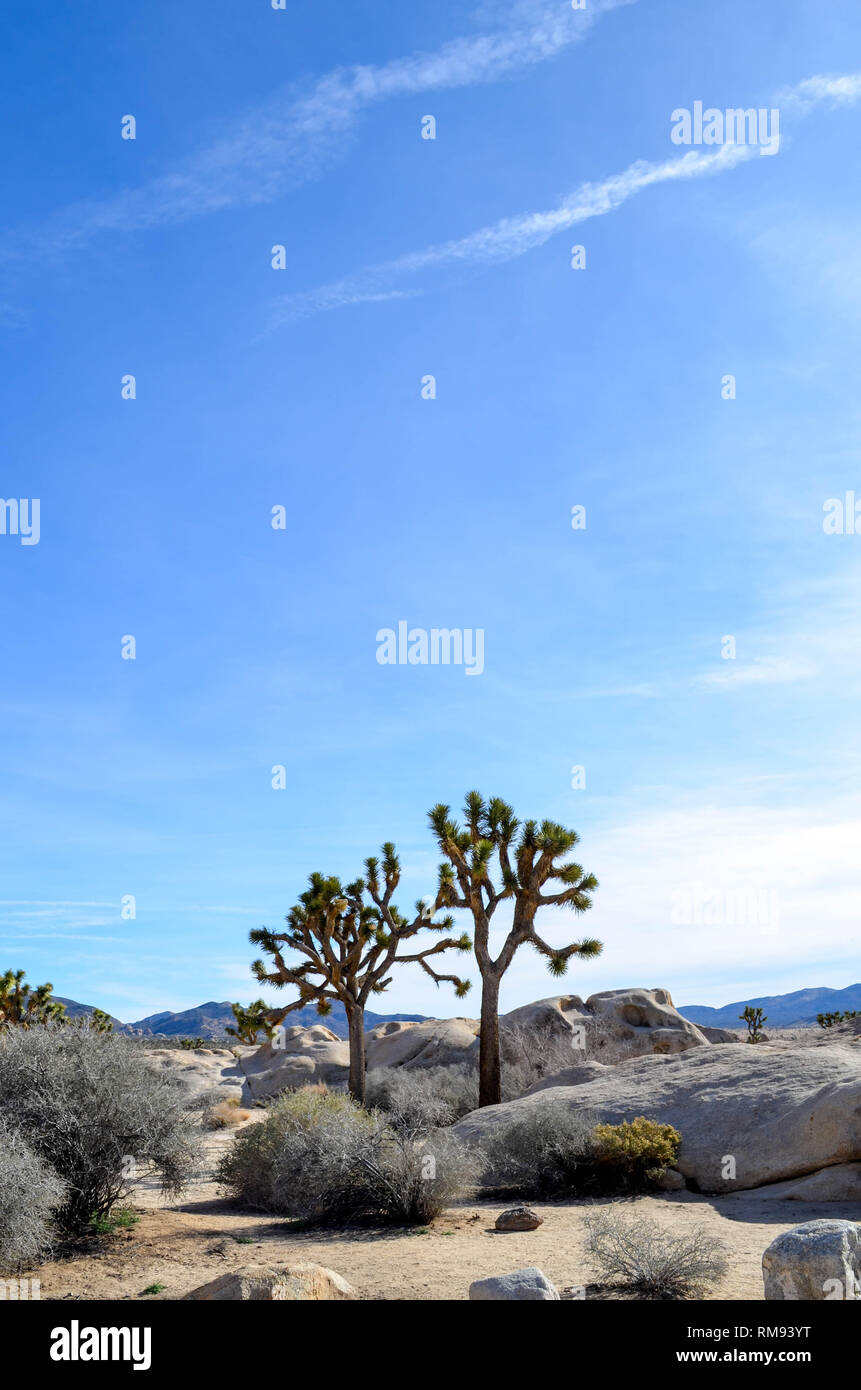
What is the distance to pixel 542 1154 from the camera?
45.7 feet

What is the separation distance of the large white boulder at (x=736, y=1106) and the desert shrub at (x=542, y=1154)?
80 centimetres

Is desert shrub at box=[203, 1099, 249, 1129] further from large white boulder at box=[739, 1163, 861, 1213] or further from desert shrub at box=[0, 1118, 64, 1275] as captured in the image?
desert shrub at box=[0, 1118, 64, 1275]

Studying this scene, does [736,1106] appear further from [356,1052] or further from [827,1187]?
[356,1052]

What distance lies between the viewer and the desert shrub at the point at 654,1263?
7656mm

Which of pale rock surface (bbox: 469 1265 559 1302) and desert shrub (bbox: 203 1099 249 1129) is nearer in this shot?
pale rock surface (bbox: 469 1265 559 1302)

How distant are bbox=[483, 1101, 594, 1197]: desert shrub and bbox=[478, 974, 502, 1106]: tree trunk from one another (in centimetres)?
565

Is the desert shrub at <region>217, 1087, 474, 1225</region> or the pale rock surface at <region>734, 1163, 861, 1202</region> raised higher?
the desert shrub at <region>217, 1087, 474, 1225</region>

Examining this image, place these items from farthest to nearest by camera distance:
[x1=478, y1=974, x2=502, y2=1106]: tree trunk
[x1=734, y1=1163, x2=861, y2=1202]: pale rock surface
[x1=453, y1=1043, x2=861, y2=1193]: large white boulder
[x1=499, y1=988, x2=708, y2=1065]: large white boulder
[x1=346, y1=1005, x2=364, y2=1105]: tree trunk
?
[x1=499, y1=988, x2=708, y2=1065]: large white boulder < [x1=346, y1=1005, x2=364, y2=1105]: tree trunk < [x1=478, y1=974, x2=502, y2=1106]: tree trunk < [x1=453, y1=1043, x2=861, y2=1193]: large white boulder < [x1=734, y1=1163, x2=861, y2=1202]: pale rock surface

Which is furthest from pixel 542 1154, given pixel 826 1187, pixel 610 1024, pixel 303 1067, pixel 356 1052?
pixel 303 1067

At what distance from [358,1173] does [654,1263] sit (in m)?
4.82

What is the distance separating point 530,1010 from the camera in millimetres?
30484

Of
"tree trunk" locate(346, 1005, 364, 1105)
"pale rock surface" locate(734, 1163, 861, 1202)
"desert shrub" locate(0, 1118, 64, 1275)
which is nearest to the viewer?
"desert shrub" locate(0, 1118, 64, 1275)

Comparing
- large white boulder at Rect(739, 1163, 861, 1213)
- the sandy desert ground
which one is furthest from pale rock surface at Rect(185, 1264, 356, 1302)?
large white boulder at Rect(739, 1163, 861, 1213)

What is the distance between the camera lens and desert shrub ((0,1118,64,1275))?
8.13 metres
